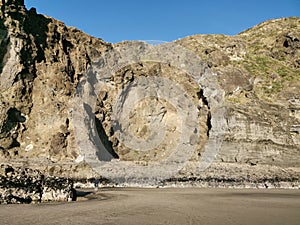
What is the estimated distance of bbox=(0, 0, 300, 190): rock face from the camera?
1361 inches

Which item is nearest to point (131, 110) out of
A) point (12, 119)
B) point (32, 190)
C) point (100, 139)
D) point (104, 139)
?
point (104, 139)

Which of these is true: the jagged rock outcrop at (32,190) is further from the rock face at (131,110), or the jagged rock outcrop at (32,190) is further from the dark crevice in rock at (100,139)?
the dark crevice in rock at (100,139)

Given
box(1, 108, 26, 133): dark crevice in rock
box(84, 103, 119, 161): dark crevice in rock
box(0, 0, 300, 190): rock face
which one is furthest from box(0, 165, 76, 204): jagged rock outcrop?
box(84, 103, 119, 161): dark crevice in rock

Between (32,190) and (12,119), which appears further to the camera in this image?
(12,119)

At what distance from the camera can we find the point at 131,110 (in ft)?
149

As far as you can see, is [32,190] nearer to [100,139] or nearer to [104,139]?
[100,139]

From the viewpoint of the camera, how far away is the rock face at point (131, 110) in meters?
34.6

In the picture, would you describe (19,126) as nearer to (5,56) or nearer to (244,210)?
(5,56)

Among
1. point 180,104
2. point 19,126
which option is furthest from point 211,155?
point 19,126

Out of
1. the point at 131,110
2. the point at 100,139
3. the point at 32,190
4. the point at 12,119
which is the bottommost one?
the point at 32,190

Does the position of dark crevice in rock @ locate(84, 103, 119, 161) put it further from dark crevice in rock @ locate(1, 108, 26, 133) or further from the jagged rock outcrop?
the jagged rock outcrop

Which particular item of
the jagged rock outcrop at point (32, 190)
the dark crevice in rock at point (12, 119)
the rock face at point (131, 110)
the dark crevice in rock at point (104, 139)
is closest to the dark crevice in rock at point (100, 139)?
the dark crevice in rock at point (104, 139)

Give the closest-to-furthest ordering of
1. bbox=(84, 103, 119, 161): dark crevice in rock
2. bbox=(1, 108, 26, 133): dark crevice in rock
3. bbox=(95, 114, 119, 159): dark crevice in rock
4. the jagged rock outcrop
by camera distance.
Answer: the jagged rock outcrop → bbox=(1, 108, 26, 133): dark crevice in rock → bbox=(84, 103, 119, 161): dark crevice in rock → bbox=(95, 114, 119, 159): dark crevice in rock

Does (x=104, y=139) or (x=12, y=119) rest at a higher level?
(x=12, y=119)
